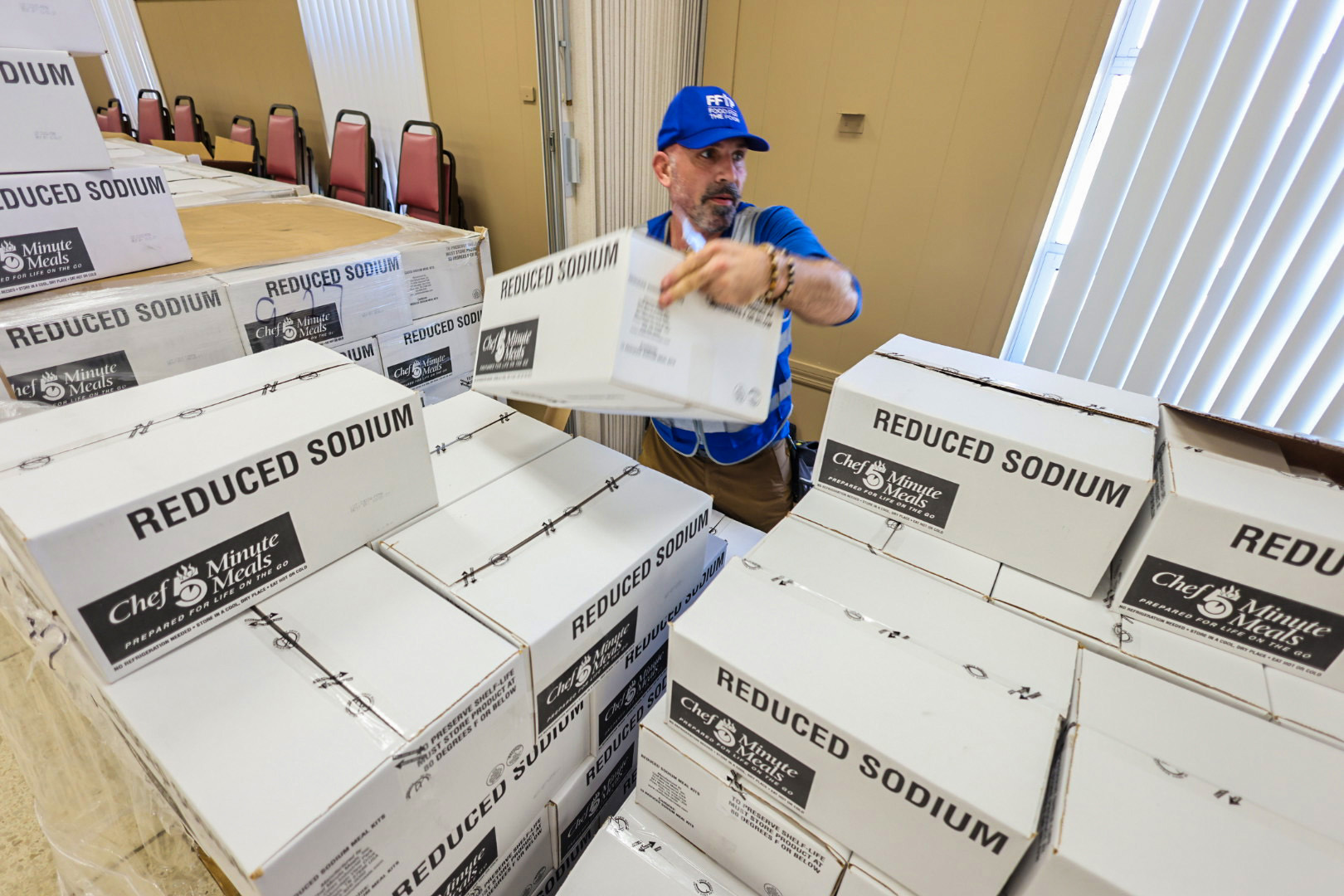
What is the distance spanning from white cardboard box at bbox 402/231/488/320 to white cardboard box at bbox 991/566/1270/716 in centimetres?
167

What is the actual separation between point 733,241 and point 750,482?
64cm

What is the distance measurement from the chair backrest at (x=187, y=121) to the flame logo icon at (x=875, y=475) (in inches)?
257

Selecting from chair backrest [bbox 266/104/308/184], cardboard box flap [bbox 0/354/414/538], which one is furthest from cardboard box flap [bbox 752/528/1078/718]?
chair backrest [bbox 266/104/308/184]

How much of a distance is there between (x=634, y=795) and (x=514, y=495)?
0.53 m

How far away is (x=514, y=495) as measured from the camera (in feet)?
3.36

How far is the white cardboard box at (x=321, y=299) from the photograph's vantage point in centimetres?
139

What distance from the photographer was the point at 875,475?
1047 mm

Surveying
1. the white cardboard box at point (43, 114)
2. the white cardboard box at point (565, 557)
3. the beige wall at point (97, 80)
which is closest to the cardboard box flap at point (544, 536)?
the white cardboard box at point (565, 557)

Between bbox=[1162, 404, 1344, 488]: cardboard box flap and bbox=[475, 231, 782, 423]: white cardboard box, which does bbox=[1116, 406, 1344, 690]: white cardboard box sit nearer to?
bbox=[1162, 404, 1344, 488]: cardboard box flap

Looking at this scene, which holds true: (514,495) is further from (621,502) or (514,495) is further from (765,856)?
(765,856)

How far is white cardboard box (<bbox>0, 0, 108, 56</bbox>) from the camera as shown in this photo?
1.13 m

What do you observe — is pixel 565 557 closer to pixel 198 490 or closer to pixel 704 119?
pixel 198 490

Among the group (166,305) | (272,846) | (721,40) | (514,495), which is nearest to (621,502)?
(514,495)

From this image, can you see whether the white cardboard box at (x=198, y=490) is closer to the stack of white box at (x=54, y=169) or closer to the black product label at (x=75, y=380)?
the black product label at (x=75, y=380)
